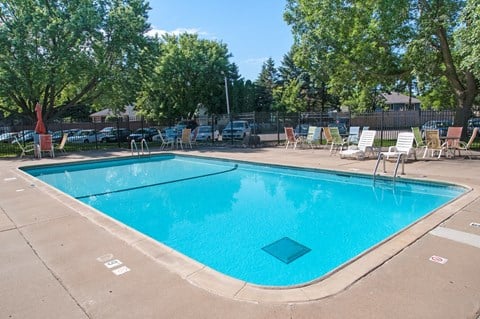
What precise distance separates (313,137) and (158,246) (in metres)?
11.6

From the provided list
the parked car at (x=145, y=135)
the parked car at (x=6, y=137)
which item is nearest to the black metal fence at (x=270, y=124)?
the parked car at (x=6, y=137)

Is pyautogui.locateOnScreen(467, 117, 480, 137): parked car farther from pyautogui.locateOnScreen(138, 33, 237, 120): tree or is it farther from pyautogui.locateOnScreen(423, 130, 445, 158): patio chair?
pyautogui.locateOnScreen(138, 33, 237, 120): tree

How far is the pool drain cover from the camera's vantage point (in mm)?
4410

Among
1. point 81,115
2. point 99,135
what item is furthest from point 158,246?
point 81,115

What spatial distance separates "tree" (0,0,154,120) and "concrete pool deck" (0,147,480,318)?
543 inches

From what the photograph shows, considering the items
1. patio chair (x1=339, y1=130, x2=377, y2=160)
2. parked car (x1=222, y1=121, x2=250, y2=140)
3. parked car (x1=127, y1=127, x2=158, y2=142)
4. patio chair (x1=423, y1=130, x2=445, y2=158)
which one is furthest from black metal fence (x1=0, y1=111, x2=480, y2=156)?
patio chair (x1=339, y1=130, x2=377, y2=160)

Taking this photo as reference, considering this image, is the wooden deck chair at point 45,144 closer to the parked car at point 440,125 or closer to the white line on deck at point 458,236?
the white line on deck at point 458,236

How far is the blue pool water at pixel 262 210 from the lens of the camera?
4.44m

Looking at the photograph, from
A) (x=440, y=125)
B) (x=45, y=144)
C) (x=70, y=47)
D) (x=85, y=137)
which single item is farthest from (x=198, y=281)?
(x=85, y=137)

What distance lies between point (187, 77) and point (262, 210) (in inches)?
1011

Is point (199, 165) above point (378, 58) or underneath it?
underneath

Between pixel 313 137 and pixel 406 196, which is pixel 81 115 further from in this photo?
pixel 406 196

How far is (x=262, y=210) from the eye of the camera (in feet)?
21.9

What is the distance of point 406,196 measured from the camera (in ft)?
23.4
